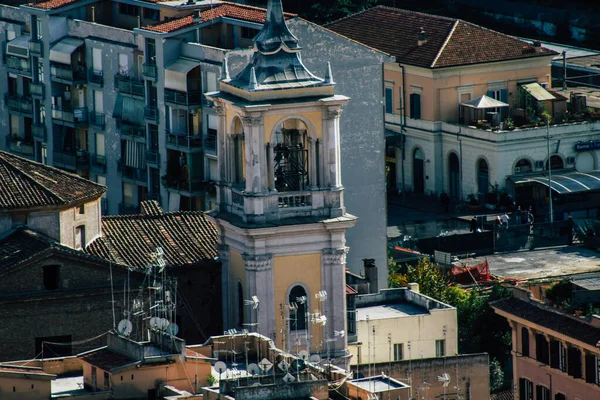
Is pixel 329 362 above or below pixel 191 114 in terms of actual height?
below

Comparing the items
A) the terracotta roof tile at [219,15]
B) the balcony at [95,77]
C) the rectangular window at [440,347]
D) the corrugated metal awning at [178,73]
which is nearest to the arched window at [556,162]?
the terracotta roof tile at [219,15]

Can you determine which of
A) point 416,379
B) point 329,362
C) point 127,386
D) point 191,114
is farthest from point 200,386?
point 191,114

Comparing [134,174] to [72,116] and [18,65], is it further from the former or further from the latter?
[18,65]

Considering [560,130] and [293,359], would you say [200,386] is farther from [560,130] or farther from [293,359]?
[560,130]

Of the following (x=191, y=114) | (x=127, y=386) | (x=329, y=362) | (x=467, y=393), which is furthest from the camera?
(x=191, y=114)

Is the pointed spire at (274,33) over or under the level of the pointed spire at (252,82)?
over

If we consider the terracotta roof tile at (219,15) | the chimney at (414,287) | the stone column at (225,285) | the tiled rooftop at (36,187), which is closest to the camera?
the tiled rooftop at (36,187)

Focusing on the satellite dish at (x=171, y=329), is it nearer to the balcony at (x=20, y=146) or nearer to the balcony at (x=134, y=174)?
the balcony at (x=134, y=174)
